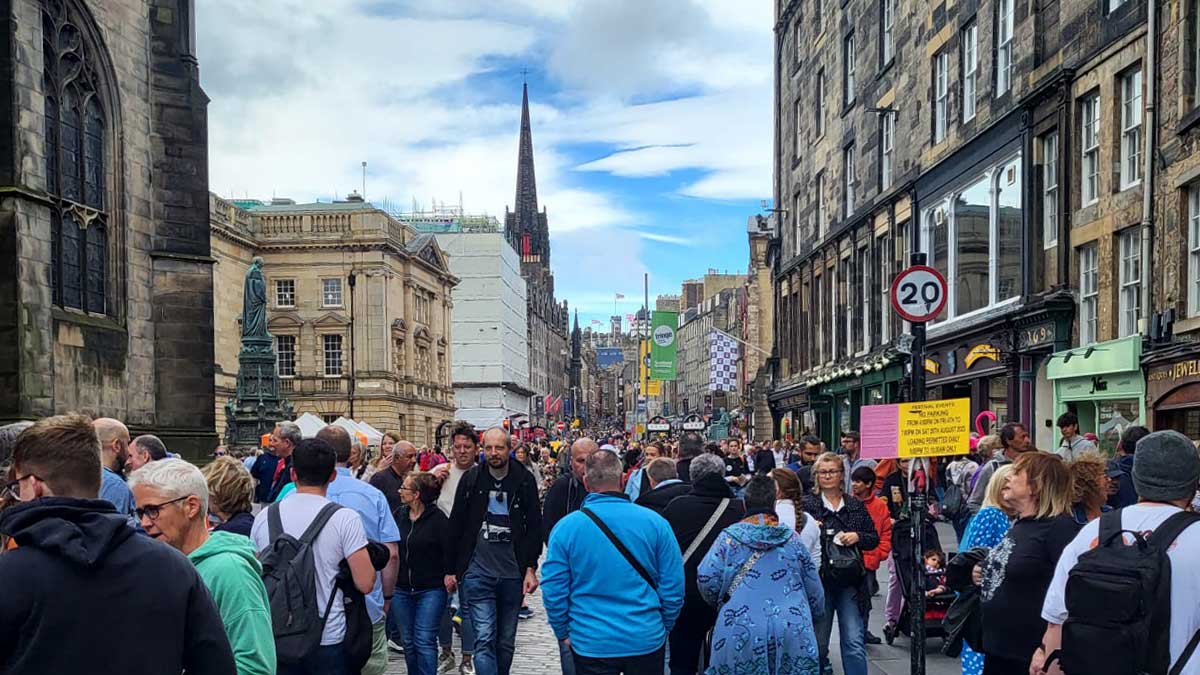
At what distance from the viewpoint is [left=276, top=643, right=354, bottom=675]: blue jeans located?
5352mm

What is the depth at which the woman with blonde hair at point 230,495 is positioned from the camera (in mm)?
5781

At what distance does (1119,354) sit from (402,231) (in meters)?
57.9

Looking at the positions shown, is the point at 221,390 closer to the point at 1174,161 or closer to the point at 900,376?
the point at 900,376

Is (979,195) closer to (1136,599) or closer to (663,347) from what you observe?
(1136,599)

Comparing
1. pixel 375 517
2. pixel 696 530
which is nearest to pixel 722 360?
pixel 696 530

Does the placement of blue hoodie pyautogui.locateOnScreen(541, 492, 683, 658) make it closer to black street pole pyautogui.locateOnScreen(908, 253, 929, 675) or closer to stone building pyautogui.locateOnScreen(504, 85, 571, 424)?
black street pole pyautogui.locateOnScreen(908, 253, 929, 675)

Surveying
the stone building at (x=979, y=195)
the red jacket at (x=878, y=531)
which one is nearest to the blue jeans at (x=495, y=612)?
the red jacket at (x=878, y=531)

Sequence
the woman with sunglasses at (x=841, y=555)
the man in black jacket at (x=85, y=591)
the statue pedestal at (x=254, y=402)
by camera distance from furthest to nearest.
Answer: the statue pedestal at (x=254, y=402) → the woman with sunglasses at (x=841, y=555) → the man in black jacket at (x=85, y=591)

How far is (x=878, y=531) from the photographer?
9.11 metres

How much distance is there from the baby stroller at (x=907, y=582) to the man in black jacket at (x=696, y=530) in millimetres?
3225

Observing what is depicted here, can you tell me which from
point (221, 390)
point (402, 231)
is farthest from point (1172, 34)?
point (402, 231)

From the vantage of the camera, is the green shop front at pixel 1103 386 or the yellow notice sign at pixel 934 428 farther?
the green shop front at pixel 1103 386

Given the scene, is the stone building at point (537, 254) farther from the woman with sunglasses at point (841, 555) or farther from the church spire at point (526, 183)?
the woman with sunglasses at point (841, 555)

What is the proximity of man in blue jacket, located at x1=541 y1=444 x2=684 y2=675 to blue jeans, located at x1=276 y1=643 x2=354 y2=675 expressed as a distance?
41.9 inches
